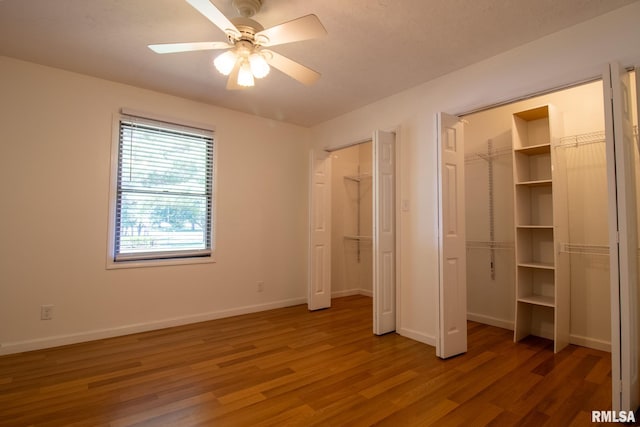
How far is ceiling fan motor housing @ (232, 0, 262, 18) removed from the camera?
6.70 ft

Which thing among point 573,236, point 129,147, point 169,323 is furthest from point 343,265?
point 129,147

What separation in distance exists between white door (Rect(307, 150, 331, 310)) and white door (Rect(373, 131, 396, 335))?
1.17 m

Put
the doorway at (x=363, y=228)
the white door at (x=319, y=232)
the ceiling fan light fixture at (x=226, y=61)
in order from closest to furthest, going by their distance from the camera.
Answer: the ceiling fan light fixture at (x=226, y=61) < the doorway at (x=363, y=228) < the white door at (x=319, y=232)

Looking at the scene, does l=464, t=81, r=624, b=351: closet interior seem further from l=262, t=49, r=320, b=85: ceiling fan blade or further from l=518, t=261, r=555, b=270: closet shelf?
l=262, t=49, r=320, b=85: ceiling fan blade

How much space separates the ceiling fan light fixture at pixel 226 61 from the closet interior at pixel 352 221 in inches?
131

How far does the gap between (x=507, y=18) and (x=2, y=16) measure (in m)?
3.57

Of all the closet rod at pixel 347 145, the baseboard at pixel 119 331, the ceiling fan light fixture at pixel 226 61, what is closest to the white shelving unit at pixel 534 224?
the closet rod at pixel 347 145

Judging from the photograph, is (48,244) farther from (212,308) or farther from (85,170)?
(212,308)

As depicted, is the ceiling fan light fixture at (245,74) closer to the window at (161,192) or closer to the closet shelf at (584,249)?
the window at (161,192)

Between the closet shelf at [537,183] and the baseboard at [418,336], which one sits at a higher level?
the closet shelf at [537,183]

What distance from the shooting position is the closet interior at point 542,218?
2.98 meters

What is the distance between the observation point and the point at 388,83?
329cm

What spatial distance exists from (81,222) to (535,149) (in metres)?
4.59

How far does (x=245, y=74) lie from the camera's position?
2162mm
